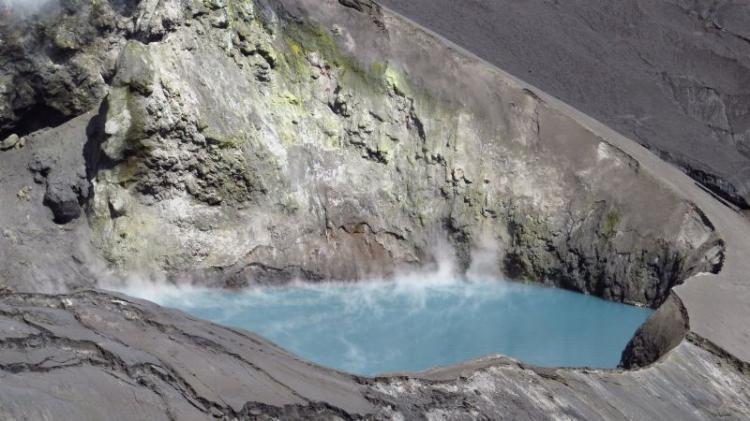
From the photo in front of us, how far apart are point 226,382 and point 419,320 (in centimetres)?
775

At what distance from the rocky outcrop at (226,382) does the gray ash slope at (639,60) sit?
37.0 ft

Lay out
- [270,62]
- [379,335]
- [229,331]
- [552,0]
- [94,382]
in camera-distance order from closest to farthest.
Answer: [94,382] → [229,331] → [379,335] → [270,62] → [552,0]

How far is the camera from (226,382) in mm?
7938

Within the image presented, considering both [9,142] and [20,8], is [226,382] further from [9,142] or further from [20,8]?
[20,8]

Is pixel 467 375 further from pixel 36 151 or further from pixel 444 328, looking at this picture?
pixel 36 151

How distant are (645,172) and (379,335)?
6319mm

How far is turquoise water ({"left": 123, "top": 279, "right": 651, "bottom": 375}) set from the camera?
46.0ft

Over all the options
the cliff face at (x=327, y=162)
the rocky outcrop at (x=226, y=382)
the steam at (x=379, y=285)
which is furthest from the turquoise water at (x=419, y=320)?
the rocky outcrop at (x=226, y=382)

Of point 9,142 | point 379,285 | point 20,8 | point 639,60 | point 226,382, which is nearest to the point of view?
point 226,382

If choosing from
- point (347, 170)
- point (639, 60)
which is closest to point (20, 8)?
point (347, 170)

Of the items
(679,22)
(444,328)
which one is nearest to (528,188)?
(444,328)

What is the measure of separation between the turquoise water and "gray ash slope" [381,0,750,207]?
19.9 feet

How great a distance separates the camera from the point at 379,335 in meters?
14.6

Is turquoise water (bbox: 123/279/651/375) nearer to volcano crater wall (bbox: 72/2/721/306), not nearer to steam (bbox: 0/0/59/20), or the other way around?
volcano crater wall (bbox: 72/2/721/306)
